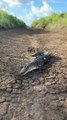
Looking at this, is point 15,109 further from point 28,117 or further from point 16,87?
point 16,87

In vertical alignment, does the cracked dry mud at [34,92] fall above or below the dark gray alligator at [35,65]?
below

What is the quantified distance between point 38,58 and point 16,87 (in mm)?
1617

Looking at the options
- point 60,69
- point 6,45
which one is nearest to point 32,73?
point 60,69

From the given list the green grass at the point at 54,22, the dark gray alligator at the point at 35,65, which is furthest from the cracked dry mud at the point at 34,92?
the green grass at the point at 54,22

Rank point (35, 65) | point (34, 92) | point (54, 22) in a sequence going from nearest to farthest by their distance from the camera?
point (34, 92), point (35, 65), point (54, 22)

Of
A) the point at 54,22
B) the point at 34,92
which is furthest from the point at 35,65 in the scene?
the point at 54,22

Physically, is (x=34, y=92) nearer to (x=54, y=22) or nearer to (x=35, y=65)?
(x=35, y=65)

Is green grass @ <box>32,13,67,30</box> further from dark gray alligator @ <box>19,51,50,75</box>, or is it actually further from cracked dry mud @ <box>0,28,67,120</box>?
cracked dry mud @ <box>0,28,67,120</box>

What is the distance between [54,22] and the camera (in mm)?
24312

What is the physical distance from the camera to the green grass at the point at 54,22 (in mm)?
22406

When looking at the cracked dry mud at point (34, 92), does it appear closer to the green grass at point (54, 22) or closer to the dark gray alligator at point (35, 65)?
the dark gray alligator at point (35, 65)

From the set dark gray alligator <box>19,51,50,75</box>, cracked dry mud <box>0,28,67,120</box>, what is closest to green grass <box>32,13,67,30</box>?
dark gray alligator <box>19,51,50,75</box>

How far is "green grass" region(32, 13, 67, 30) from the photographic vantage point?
2241 centimetres

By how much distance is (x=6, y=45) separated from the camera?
402 inches
